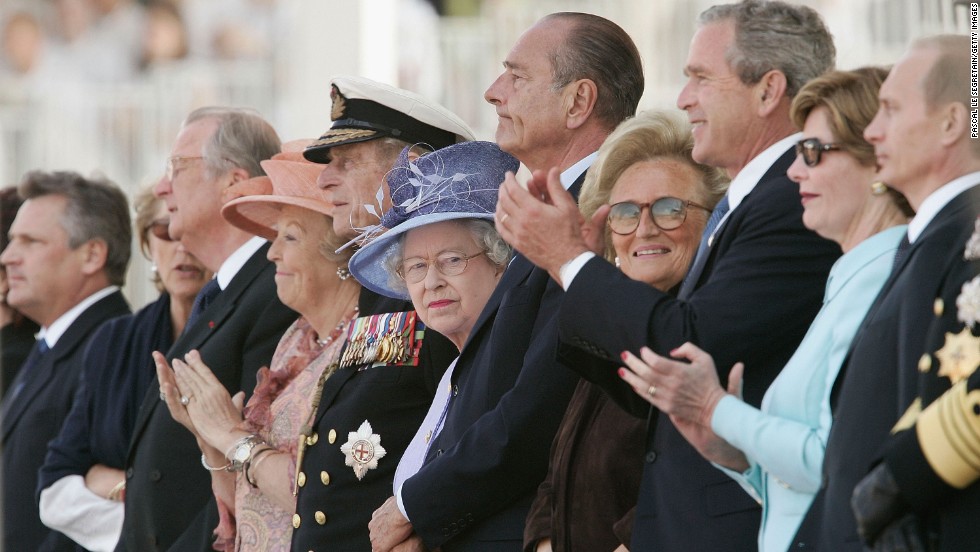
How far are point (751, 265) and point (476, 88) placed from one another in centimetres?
890

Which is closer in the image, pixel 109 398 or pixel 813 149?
pixel 813 149

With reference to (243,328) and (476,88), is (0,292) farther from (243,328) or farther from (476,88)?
(476,88)

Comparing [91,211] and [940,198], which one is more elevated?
[940,198]

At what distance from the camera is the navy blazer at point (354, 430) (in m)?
4.74

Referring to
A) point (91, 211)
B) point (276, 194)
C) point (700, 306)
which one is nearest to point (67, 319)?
point (91, 211)

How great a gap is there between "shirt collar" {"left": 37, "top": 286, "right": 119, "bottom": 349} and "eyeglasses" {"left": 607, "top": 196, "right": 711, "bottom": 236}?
13.1 feet

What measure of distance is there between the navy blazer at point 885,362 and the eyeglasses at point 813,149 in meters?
0.41

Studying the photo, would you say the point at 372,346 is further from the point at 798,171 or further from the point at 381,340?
the point at 798,171

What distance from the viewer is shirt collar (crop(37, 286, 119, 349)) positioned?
740 centimetres

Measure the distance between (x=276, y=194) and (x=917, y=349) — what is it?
10.00 ft

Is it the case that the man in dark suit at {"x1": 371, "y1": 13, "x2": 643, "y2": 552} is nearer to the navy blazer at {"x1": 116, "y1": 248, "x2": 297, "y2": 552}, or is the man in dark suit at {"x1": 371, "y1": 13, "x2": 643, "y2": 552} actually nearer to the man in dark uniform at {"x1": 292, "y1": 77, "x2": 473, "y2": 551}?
the man in dark uniform at {"x1": 292, "y1": 77, "x2": 473, "y2": 551}

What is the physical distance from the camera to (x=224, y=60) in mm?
12562

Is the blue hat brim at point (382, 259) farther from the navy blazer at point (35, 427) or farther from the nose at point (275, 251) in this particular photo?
the navy blazer at point (35, 427)

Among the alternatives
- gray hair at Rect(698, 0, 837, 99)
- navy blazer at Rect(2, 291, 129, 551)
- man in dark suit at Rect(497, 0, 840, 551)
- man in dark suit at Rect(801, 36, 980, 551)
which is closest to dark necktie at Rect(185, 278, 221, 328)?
navy blazer at Rect(2, 291, 129, 551)
